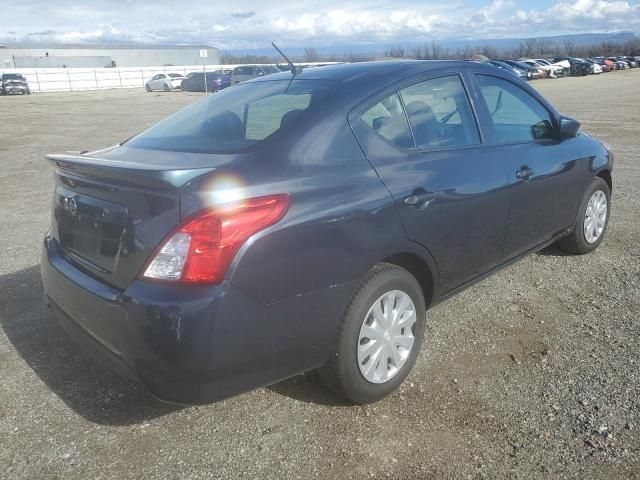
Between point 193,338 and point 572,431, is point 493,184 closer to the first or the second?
point 572,431

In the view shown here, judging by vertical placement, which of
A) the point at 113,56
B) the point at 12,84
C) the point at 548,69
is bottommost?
the point at 548,69

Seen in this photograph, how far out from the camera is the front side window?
3.68m

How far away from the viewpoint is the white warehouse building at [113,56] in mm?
80375

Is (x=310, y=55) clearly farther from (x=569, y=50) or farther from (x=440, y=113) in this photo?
(x=569, y=50)

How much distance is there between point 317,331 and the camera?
2.50 m

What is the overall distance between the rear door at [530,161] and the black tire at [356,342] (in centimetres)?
120

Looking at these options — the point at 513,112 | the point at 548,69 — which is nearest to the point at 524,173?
the point at 513,112

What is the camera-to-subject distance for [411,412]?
2.82m

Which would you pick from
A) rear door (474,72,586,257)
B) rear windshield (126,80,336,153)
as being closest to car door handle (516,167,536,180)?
rear door (474,72,586,257)

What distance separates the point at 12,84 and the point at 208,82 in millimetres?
15405

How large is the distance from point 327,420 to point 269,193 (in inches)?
47.1

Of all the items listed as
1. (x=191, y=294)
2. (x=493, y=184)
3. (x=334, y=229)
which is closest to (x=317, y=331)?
(x=334, y=229)

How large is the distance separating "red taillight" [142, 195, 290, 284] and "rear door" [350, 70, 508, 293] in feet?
2.81

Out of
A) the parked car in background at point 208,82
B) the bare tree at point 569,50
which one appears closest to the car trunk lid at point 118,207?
the parked car in background at point 208,82
